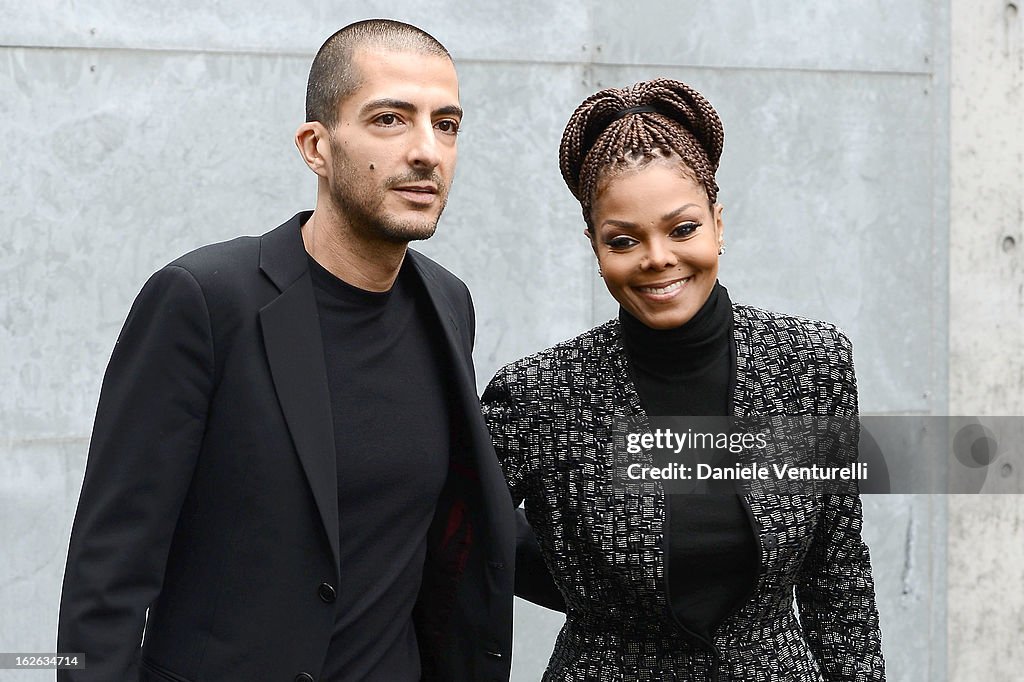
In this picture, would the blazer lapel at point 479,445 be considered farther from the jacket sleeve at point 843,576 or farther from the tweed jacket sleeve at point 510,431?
the jacket sleeve at point 843,576

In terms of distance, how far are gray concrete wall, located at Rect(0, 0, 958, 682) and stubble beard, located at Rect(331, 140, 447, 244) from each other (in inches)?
66.7

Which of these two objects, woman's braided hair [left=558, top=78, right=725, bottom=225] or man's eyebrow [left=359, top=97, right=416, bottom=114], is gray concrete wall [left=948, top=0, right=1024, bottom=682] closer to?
woman's braided hair [left=558, top=78, right=725, bottom=225]

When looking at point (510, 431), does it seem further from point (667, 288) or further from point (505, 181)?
point (505, 181)

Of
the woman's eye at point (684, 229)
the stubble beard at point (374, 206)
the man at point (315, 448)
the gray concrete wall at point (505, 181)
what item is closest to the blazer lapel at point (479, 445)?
the man at point (315, 448)

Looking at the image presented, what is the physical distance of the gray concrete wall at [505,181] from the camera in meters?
3.94

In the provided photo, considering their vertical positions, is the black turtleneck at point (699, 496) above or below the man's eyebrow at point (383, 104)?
below

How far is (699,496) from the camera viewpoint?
252 centimetres

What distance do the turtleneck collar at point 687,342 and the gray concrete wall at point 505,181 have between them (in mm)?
1668

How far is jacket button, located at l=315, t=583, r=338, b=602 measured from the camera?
7.52 feet

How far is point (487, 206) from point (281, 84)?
2.55 ft

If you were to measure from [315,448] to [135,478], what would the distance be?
0.32 m

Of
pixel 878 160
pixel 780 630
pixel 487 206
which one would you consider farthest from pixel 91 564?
pixel 878 160

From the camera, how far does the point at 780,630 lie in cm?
254

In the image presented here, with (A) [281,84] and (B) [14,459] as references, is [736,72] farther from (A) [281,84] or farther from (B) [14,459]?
(B) [14,459]
